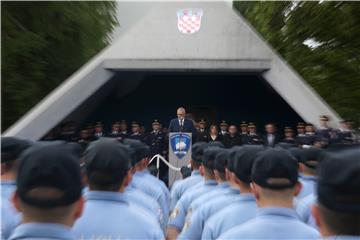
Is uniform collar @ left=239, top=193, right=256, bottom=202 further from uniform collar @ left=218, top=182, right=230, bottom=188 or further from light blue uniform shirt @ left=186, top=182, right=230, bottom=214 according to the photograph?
uniform collar @ left=218, top=182, right=230, bottom=188

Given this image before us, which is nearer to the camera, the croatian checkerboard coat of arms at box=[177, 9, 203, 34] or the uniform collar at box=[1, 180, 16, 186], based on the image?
the uniform collar at box=[1, 180, 16, 186]

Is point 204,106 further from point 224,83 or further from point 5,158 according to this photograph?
point 5,158

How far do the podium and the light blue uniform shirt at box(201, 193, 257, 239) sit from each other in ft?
25.2

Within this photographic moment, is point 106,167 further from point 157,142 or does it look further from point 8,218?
point 157,142

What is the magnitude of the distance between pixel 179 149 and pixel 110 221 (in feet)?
27.9

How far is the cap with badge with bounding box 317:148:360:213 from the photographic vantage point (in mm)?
2271

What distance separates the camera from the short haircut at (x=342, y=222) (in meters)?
2.26

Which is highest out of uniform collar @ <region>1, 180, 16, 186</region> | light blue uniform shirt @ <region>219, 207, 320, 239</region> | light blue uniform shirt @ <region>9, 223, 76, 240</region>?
uniform collar @ <region>1, 180, 16, 186</region>

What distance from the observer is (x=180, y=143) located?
11461mm

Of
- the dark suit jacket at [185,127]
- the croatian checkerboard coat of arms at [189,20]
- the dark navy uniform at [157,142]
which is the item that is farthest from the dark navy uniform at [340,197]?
the croatian checkerboard coat of arms at [189,20]

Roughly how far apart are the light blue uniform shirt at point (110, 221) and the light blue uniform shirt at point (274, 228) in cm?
46

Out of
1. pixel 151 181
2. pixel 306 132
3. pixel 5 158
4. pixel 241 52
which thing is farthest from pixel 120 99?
pixel 5 158

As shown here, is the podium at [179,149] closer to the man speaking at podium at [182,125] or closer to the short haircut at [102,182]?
the man speaking at podium at [182,125]

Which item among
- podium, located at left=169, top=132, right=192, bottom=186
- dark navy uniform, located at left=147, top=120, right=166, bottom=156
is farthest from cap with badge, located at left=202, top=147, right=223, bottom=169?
dark navy uniform, located at left=147, top=120, right=166, bottom=156
